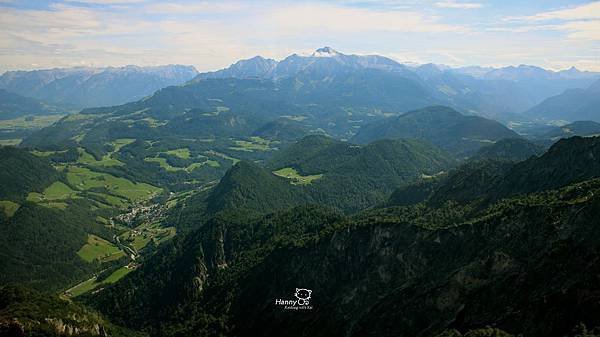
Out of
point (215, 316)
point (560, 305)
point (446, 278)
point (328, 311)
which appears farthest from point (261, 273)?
point (560, 305)

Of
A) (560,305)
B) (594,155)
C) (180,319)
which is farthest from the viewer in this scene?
(180,319)

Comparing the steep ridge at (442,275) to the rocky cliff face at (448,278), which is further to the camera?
the steep ridge at (442,275)

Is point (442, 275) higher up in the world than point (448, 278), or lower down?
lower down

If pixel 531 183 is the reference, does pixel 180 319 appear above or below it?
below

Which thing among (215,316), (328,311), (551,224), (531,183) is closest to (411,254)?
(328,311)

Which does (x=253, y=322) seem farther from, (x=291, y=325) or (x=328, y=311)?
(x=328, y=311)

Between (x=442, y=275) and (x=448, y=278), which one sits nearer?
(x=448, y=278)

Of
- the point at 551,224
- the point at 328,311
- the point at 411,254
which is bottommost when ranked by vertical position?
the point at 328,311

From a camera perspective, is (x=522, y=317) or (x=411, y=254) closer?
(x=522, y=317)

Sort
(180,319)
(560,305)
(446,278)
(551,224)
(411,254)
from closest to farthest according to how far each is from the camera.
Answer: (560,305) < (551,224) < (446,278) < (411,254) < (180,319)

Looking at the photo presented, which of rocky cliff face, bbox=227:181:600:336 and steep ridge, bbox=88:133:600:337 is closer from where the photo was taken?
rocky cliff face, bbox=227:181:600:336
